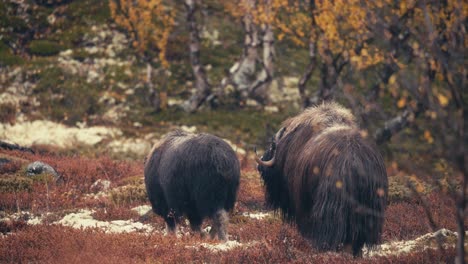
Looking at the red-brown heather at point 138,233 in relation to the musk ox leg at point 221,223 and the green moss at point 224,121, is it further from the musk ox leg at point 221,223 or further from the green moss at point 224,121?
the green moss at point 224,121

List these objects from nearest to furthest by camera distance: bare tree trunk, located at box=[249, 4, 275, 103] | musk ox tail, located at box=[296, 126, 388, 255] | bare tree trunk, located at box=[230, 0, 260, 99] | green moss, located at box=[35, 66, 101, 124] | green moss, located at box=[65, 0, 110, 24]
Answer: musk ox tail, located at box=[296, 126, 388, 255] < green moss, located at box=[35, 66, 101, 124] < bare tree trunk, located at box=[249, 4, 275, 103] < bare tree trunk, located at box=[230, 0, 260, 99] < green moss, located at box=[65, 0, 110, 24]

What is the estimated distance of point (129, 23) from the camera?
1244 inches

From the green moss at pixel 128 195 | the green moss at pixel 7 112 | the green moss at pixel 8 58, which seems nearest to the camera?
the green moss at pixel 128 195

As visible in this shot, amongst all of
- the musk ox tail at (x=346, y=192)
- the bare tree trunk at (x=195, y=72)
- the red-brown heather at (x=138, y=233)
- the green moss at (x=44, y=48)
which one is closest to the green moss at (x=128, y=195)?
the red-brown heather at (x=138, y=233)

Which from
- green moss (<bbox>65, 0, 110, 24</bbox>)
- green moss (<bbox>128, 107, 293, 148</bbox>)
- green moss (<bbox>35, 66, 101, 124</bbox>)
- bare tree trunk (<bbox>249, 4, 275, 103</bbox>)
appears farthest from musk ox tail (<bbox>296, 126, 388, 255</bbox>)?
green moss (<bbox>65, 0, 110, 24</bbox>)

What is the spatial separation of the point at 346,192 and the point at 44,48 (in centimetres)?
2978

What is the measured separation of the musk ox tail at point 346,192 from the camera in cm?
767

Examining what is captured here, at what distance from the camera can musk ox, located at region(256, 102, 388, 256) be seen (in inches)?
303

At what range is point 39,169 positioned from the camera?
53.6 ft

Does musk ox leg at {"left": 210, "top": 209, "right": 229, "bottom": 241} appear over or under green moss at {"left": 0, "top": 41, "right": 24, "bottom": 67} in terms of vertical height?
under

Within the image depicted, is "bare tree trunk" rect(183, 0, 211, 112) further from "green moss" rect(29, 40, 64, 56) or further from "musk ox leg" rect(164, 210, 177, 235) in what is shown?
"musk ox leg" rect(164, 210, 177, 235)

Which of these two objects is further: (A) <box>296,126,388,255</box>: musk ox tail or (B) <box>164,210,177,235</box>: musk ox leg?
(B) <box>164,210,177,235</box>: musk ox leg

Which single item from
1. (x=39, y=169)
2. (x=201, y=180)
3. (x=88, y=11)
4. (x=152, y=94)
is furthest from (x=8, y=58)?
(x=201, y=180)

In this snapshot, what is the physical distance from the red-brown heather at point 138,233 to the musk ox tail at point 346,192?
0.99ft
